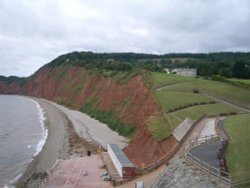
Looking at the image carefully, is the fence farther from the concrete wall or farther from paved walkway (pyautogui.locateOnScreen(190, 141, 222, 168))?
the concrete wall

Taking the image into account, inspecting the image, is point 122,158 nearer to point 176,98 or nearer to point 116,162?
point 116,162

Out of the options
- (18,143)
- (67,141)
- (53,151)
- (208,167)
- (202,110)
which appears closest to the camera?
(208,167)

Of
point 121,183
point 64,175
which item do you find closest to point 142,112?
point 64,175

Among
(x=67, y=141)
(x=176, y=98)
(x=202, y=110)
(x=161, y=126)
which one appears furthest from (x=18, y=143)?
(x=202, y=110)

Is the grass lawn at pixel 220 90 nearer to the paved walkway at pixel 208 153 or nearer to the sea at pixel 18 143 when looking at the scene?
the sea at pixel 18 143

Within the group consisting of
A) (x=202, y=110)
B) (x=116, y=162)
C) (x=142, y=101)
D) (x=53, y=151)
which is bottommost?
(x=53, y=151)

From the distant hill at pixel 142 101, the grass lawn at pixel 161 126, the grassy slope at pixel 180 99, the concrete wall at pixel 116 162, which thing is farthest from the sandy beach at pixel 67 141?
the grassy slope at pixel 180 99
